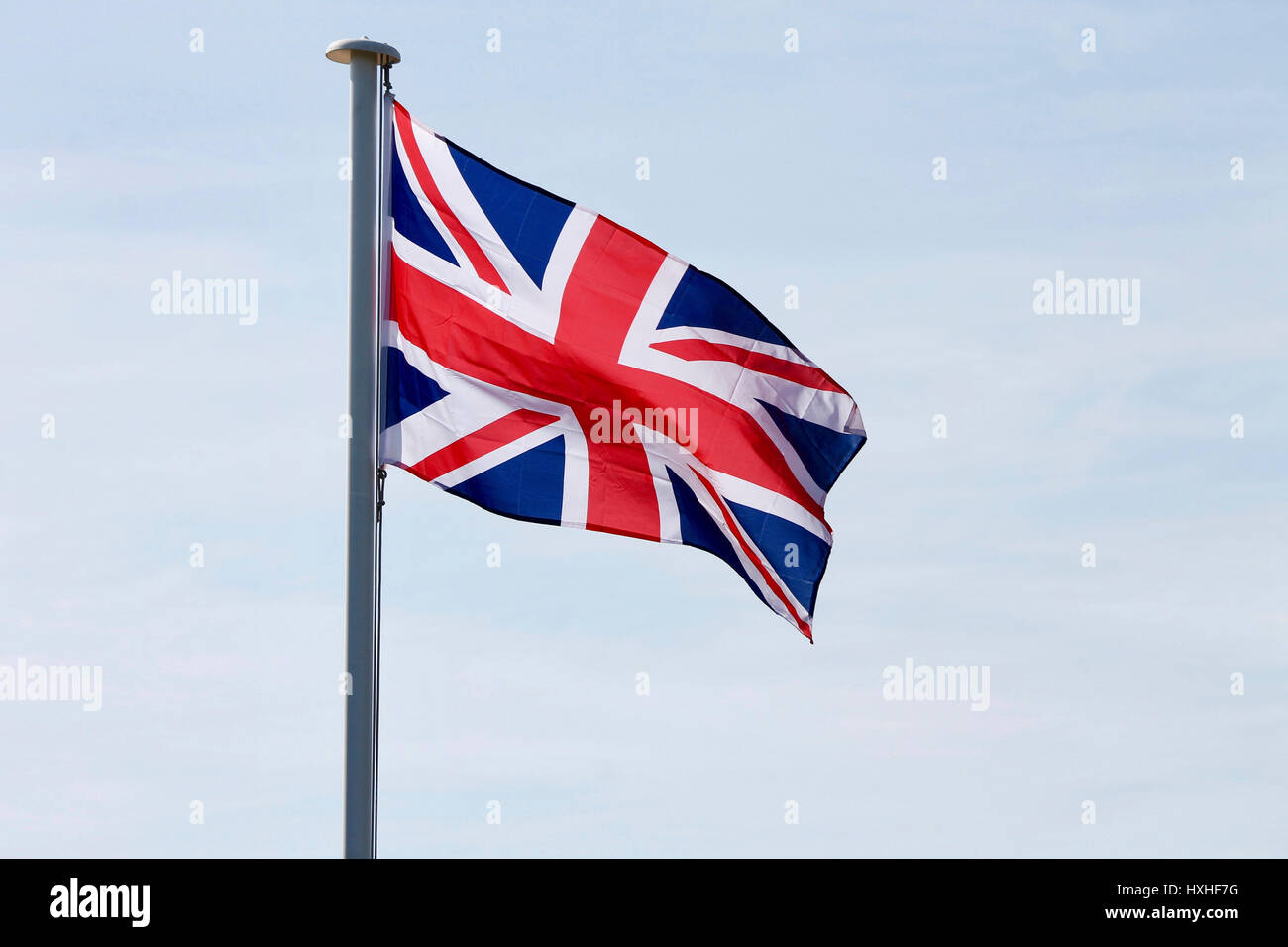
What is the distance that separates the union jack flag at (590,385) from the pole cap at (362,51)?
0.54 metres

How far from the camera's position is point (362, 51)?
14.7 meters

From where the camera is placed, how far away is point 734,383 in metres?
16.3

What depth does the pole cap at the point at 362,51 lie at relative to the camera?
576 inches

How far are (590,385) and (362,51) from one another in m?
3.17

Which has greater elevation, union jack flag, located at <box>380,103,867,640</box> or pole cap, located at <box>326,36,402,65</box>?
pole cap, located at <box>326,36,402,65</box>

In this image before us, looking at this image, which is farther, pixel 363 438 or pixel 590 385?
pixel 590 385

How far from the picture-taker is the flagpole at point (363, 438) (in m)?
13.4

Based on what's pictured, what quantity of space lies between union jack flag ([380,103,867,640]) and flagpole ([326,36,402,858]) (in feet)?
1.44

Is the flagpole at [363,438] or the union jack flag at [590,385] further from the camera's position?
the union jack flag at [590,385]

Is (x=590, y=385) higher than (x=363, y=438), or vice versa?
(x=590, y=385)

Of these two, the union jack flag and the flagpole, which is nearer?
the flagpole

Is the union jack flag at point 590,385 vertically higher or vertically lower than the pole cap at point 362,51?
lower

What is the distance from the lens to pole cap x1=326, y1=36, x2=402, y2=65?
576 inches

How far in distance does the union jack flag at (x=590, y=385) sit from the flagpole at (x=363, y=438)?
0.44 metres
